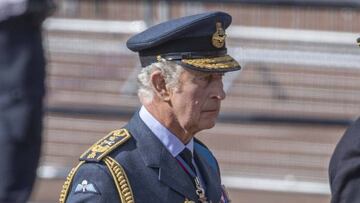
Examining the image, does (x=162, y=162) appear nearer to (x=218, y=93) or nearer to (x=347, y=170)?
(x=218, y=93)

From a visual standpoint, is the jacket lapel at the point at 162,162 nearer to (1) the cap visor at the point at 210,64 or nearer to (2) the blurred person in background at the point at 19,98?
(1) the cap visor at the point at 210,64

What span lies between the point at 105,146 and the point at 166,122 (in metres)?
0.19

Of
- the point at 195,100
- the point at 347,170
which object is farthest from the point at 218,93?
the point at 347,170

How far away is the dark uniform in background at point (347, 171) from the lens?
427 centimetres

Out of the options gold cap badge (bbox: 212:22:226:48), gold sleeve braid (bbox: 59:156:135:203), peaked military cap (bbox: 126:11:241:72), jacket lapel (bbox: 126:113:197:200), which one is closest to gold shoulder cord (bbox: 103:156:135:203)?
gold sleeve braid (bbox: 59:156:135:203)

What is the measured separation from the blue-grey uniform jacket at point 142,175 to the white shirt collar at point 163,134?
0.04 ft

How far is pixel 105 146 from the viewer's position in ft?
13.0

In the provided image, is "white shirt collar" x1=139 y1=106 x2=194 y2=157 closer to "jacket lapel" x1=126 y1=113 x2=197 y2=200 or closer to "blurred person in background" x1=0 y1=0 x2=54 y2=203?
"jacket lapel" x1=126 y1=113 x2=197 y2=200

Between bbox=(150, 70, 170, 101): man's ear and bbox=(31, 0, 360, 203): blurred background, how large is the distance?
7.95 ft

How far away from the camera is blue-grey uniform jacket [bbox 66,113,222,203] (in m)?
3.83

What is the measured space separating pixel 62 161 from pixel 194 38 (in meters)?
3.75

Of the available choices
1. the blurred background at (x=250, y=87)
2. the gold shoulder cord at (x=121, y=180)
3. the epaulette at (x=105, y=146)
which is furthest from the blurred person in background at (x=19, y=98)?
the blurred background at (x=250, y=87)

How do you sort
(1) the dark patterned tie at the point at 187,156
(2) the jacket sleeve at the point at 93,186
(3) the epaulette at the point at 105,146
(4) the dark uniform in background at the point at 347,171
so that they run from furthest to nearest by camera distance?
(4) the dark uniform in background at the point at 347,171, (1) the dark patterned tie at the point at 187,156, (3) the epaulette at the point at 105,146, (2) the jacket sleeve at the point at 93,186

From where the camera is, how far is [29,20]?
5.10 metres
